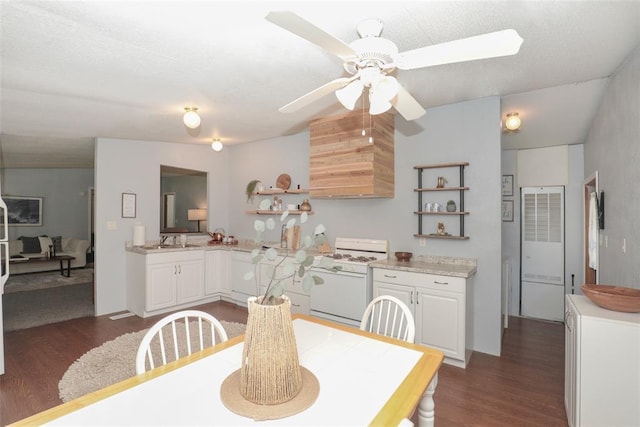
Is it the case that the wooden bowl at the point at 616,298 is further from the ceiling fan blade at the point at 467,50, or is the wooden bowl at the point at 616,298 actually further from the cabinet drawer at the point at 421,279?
the ceiling fan blade at the point at 467,50

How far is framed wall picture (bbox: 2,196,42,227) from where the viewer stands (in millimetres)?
7414

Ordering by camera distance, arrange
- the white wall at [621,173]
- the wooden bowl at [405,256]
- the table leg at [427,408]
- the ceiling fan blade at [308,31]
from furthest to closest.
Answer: the wooden bowl at [405,256], the white wall at [621,173], the table leg at [427,408], the ceiling fan blade at [308,31]

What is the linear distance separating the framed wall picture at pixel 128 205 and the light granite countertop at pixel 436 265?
11.6 feet

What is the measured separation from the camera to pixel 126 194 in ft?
15.3

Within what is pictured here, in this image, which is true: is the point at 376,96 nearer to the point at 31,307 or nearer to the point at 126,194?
the point at 126,194

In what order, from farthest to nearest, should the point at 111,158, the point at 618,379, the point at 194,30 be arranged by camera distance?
the point at 111,158 < the point at 194,30 < the point at 618,379

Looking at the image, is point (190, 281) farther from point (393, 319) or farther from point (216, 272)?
point (393, 319)

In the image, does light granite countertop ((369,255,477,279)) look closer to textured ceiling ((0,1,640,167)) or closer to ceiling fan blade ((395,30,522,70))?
textured ceiling ((0,1,640,167))

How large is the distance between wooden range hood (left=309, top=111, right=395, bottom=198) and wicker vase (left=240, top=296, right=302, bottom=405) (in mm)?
2509

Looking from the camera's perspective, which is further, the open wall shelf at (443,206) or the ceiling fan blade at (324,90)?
the open wall shelf at (443,206)

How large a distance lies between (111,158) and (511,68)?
483cm

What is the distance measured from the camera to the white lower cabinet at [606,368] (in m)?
1.76

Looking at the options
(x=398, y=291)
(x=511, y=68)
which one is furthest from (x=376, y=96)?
(x=398, y=291)

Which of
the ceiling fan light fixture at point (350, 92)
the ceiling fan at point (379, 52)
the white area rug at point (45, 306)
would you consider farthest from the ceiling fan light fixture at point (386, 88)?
the white area rug at point (45, 306)
